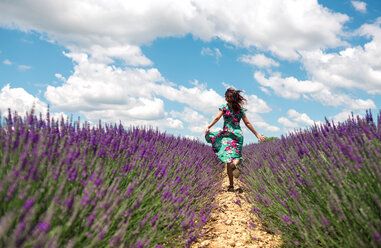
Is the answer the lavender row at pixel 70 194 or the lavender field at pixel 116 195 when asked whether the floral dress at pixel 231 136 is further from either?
the lavender row at pixel 70 194

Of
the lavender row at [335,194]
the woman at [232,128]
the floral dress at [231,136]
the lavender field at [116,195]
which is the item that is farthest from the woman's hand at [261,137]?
the lavender field at [116,195]

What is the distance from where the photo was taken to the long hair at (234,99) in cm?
475

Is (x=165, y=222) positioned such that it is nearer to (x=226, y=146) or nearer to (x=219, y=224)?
(x=219, y=224)

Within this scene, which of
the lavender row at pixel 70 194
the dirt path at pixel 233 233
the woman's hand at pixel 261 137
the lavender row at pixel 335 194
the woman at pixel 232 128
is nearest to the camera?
the lavender row at pixel 70 194

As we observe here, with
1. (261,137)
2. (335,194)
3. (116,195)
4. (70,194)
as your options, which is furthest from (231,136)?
(70,194)

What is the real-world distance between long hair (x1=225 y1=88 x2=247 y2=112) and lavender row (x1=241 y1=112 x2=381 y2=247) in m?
1.22

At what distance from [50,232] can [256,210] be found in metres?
2.68

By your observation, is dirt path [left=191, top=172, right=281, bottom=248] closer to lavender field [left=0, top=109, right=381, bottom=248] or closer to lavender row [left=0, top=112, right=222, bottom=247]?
lavender field [left=0, top=109, right=381, bottom=248]

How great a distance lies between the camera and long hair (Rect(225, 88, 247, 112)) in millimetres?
4750

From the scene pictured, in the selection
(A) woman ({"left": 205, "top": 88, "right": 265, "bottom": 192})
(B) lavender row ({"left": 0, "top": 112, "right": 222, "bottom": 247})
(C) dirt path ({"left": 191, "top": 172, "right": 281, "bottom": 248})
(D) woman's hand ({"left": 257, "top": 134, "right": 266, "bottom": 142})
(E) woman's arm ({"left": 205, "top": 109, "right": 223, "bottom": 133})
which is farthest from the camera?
(E) woman's arm ({"left": 205, "top": 109, "right": 223, "bottom": 133})

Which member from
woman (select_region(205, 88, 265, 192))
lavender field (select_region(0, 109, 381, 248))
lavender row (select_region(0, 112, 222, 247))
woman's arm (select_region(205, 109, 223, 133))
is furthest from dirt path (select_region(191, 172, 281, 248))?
woman's arm (select_region(205, 109, 223, 133))

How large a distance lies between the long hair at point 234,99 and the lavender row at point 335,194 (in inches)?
47.9

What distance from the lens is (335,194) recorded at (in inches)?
70.8

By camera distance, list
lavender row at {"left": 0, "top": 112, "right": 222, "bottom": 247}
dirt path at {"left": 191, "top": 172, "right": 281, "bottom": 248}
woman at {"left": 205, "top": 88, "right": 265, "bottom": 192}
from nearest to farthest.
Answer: lavender row at {"left": 0, "top": 112, "right": 222, "bottom": 247} < dirt path at {"left": 191, "top": 172, "right": 281, "bottom": 248} < woman at {"left": 205, "top": 88, "right": 265, "bottom": 192}
